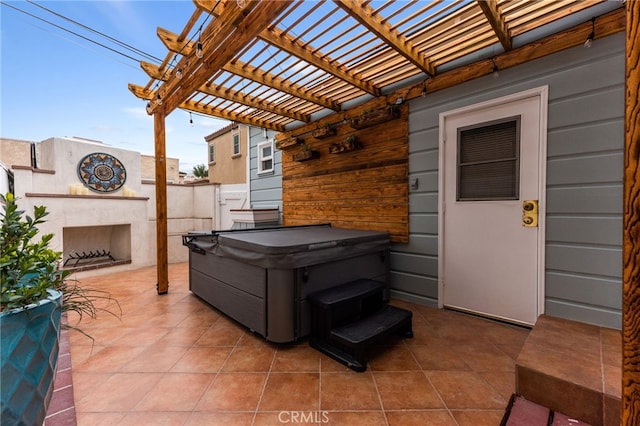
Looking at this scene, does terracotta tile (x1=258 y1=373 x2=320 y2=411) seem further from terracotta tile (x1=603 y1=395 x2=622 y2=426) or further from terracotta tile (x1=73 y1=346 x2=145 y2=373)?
terracotta tile (x1=603 y1=395 x2=622 y2=426)

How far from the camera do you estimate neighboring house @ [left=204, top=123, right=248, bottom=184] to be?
866cm

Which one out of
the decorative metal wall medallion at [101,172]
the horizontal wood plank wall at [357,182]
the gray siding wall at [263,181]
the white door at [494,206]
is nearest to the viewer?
the white door at [494,206]

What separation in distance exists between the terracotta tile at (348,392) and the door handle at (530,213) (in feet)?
6.78

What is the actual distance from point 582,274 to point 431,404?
1.81m

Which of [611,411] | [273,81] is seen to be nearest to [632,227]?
[611,411]

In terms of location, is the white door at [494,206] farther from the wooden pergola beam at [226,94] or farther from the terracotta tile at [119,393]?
the terracotta tile at [119,393]

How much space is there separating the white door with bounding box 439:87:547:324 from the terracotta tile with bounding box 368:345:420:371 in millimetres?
1171

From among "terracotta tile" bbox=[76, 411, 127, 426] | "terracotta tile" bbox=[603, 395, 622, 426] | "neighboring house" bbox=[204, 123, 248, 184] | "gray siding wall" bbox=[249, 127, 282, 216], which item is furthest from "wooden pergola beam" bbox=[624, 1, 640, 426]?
"neighboring house" bbox=[204, 123, 248, 184]

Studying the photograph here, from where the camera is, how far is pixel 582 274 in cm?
225

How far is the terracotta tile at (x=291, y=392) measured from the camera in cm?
161

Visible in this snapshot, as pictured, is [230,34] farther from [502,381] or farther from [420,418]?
[502,381]

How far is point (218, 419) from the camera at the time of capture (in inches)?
59.4

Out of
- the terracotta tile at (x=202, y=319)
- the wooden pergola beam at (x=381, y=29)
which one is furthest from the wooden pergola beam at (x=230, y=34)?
the terracotta tile at (x=202, y=319)

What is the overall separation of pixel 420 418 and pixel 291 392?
2.63 feet
